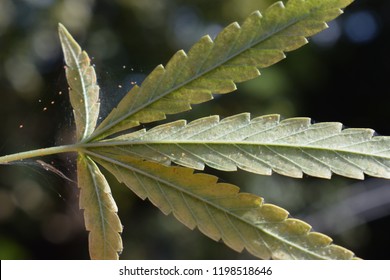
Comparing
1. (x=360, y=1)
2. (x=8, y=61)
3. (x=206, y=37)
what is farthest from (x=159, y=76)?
(x=360, y=1)

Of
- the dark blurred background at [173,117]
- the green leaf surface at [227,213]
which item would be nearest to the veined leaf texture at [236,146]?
the green leaf surface at [227,213]

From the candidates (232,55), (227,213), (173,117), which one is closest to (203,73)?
(232,55)

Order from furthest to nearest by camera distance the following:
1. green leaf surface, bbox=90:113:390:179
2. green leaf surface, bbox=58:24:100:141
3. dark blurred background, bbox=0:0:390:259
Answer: dark blurred background, bbox=0:0:390:259 → green leaf surface, bbox=58:24:100:141 → green leaf surface, bbox=90:113:390:179

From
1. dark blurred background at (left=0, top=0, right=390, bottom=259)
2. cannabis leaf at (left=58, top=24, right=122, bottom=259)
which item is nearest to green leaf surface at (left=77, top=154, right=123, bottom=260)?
cannabis leaf at (left=58, top=24, right=122, bottom=259)

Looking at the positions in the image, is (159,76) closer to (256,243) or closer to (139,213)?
(256,243)

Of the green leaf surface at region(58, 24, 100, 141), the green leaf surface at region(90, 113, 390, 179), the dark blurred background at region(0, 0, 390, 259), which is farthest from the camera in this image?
the dark blurred background at region(0, 0, 390, 259)

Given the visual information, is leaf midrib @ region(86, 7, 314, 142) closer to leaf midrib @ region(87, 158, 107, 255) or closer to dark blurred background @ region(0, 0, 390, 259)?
leaf midrib @ region(87, 158, 107, 255)
